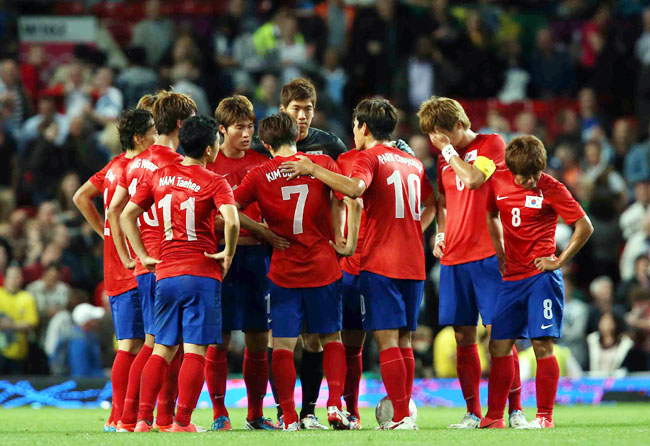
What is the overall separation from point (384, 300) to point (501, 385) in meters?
1.14

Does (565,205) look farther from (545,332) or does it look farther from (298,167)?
Result: (298,167)

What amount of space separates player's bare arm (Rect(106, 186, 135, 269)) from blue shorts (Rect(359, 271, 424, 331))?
180 cm

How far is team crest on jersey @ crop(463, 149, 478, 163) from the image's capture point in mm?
9031

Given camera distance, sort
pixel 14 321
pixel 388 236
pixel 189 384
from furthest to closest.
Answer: pixel 14 321 < pixel 388 236 < pixel 189 384

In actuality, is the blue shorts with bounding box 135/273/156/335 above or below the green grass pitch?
above

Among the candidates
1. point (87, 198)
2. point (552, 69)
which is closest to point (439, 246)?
point (87, 198)

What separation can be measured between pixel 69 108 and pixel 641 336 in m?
8.77

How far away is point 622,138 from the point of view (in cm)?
1708

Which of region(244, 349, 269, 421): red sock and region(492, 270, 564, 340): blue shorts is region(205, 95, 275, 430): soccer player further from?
region(492, 270, 564, 340): blue shorts

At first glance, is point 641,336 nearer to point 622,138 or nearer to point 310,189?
point 622,138

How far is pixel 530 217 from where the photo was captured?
8.61 m

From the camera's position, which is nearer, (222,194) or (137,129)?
(222,194)

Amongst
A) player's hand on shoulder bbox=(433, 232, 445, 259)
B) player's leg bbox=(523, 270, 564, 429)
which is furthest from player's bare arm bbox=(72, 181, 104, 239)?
player's leg bbox=(523, 270, 564, 429)

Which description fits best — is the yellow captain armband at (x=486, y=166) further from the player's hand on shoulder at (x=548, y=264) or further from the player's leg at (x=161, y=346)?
the player's leg at (x=161, y=346)
